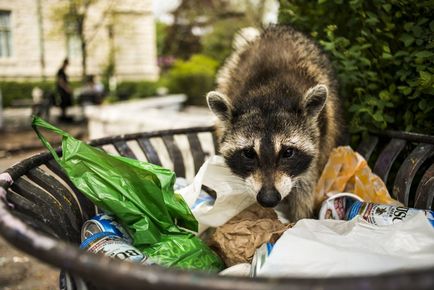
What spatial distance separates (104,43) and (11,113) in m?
7.04

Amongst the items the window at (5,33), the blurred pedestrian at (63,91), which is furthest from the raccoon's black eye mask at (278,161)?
the window at (5,33)

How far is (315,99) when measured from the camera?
2.37 m

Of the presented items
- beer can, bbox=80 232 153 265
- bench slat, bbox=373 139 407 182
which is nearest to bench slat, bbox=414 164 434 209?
bench slat, bbox=373 139 407 182

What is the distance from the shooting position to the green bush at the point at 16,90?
18.0 m

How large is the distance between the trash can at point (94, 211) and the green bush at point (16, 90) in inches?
654

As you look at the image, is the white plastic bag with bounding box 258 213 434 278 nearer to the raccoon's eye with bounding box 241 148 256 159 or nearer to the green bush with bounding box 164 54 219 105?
the raccoon's eye with bounding box 241 148 256 159

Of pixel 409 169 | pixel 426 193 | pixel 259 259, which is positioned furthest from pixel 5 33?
pixel 259 259

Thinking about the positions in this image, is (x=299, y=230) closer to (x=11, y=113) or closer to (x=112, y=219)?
(x=112, y=219)

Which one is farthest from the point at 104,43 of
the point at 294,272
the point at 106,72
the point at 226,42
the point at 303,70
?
the point at 294,272

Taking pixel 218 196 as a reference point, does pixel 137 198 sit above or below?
above

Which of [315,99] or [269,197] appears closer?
[269,197]

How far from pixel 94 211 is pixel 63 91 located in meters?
12.3

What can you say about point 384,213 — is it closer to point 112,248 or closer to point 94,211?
point 112,248

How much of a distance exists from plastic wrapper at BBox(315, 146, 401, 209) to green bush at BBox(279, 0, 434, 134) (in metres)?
0.28
